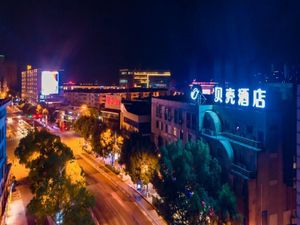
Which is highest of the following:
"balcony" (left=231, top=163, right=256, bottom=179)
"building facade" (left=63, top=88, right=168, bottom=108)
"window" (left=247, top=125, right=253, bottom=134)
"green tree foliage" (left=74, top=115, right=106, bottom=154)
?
"building facade" (left=63, top=88, right=168, bottom=108)

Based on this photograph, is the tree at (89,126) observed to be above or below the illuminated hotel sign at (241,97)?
below

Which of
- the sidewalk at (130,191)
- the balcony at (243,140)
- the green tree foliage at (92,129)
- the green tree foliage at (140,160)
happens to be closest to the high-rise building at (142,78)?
the green tree foliage at (92,129)

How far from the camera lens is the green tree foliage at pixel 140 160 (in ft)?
119

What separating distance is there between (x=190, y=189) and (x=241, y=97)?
36.2ft

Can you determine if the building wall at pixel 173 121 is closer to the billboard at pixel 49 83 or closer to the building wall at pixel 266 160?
the building wall at pixel 266 160

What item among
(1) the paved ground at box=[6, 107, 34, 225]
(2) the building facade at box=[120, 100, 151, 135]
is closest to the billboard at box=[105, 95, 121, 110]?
(2) the building facade at box=[120, 100, 151, 135]

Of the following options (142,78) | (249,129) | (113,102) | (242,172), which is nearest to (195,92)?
(249,129)

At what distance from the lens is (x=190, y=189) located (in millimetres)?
23953

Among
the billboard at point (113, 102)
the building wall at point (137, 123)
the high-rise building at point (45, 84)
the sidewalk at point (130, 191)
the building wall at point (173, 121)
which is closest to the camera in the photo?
the sidewalk at point (130, 191)

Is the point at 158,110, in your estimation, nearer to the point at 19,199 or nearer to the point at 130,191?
the point at 130,191

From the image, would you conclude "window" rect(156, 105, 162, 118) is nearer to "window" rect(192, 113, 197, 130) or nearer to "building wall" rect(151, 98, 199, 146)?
"building wall" rect(151, 98, 199, 146)

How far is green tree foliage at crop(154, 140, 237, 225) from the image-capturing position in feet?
74.4

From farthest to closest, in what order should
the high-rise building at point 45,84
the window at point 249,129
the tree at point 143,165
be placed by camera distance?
the high-rise building at point 45,84 → the tree at point 143,165 → the window at point 249,129

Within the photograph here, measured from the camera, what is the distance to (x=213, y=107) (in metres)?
35.2
